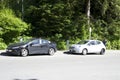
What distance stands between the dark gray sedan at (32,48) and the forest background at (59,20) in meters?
5.97

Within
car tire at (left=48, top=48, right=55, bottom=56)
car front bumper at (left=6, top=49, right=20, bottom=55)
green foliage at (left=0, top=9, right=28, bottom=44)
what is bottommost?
car tire at (left=48, top=48, right=55, bottom=56)

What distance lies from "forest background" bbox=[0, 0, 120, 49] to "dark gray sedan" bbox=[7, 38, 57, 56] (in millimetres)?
5973

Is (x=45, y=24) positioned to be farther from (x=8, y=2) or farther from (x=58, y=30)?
(x=8, y=2)

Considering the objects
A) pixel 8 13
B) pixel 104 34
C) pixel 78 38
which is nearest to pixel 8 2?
pixel 8 13

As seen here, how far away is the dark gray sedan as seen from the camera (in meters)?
25.7

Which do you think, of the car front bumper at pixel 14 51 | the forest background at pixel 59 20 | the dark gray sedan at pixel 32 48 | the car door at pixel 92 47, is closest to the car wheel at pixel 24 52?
the dark gray sedan at pixel 32 48

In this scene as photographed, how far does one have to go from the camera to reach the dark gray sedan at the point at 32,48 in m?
25.7

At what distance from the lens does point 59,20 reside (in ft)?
122

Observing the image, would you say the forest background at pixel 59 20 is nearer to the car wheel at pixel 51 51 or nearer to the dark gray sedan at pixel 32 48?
the car wheel at pixel 51 51

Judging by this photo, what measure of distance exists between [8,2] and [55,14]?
17.7ft

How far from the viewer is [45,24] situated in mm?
37625

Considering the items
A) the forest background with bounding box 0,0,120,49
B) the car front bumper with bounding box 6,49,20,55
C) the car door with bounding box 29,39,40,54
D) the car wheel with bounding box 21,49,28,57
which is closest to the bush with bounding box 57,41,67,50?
Answer: the forest background with bounding box 0,0,120,49

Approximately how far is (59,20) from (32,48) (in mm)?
11211

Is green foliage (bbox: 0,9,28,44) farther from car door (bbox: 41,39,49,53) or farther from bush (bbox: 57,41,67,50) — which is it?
car door (bbox: 41,39,49,53)
